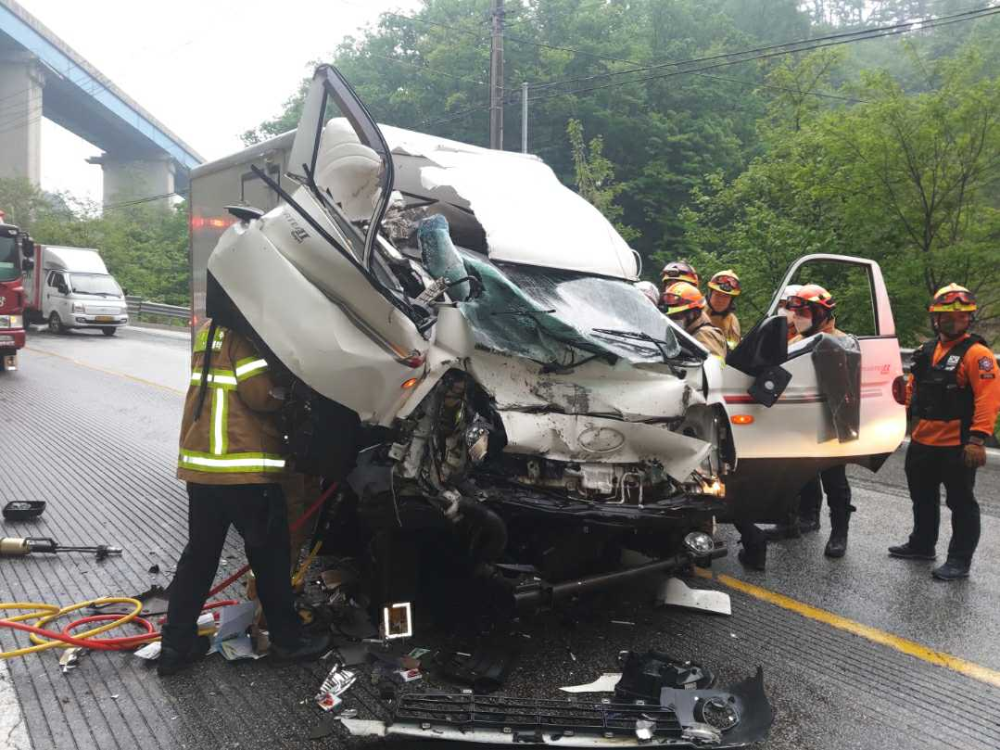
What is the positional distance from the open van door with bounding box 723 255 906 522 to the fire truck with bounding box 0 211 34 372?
41.1 ft

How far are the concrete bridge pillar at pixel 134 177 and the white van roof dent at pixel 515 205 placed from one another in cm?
4859

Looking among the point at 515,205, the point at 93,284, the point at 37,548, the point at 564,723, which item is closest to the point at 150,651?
the point at 37,548

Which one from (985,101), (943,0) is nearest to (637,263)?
(985,101)

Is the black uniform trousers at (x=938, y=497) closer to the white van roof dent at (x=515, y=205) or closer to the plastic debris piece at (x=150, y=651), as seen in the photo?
the white van roof dent at (x=515, y=205)

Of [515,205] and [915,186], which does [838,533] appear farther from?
[915,186]

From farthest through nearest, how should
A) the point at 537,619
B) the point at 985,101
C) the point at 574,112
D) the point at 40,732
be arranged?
the point at 574,112, the point at 985,101, the point at 537,619, the point at 40,732

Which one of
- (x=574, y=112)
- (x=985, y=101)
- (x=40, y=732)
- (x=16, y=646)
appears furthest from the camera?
(x=574, y=112)

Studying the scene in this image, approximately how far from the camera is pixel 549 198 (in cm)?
495

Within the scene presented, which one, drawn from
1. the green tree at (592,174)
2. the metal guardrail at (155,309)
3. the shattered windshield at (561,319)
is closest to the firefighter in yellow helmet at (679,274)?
the shattered windshield at (561,319)

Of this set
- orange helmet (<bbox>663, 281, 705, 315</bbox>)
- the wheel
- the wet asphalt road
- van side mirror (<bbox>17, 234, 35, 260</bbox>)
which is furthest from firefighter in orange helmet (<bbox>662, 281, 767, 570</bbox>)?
the wheel

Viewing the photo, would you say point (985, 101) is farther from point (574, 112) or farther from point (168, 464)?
point (574, 112)

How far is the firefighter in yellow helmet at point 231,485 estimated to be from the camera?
3262 mm

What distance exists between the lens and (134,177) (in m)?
49.6

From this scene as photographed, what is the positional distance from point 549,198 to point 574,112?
23267mm
